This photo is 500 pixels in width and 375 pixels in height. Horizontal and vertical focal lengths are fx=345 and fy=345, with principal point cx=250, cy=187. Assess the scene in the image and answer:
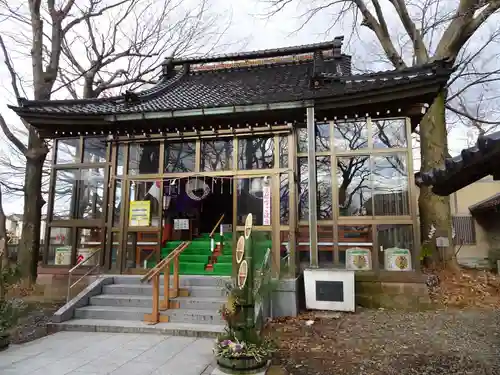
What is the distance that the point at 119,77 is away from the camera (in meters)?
14.4

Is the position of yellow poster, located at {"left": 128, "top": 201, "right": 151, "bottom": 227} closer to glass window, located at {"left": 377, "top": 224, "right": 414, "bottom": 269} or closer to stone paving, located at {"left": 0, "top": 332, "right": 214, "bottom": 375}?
stone paving, located at {"left": 0, "top": 332, "right": 214, "bottom": 375}

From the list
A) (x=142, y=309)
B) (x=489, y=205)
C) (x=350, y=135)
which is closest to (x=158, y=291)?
(x=142, y=309)

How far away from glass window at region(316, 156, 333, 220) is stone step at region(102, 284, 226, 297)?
109 inches

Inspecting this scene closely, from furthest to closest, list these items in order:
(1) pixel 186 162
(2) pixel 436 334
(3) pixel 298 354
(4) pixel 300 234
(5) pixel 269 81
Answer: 1. (5) pixel 269 81
2. (1) pixel 186 162
3. (4) pixel 300 234
4. (2) pixel 436 334
5. (3) pixel 298 354

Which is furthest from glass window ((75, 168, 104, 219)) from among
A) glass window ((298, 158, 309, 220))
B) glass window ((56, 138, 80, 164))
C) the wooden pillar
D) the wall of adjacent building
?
the wall of adjacent building

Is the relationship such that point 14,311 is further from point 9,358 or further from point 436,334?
point 436,334

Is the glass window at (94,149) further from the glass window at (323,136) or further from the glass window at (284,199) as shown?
the glass window at (323,136)

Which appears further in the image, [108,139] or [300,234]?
[108,139]

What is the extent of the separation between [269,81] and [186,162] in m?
3.85

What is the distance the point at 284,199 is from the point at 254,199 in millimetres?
690

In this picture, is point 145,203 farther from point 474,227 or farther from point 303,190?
point 474,227

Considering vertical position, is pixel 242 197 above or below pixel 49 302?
above

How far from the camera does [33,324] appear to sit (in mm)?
6332

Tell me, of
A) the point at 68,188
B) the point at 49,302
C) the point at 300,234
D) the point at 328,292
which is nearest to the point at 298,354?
the point at 328,292
